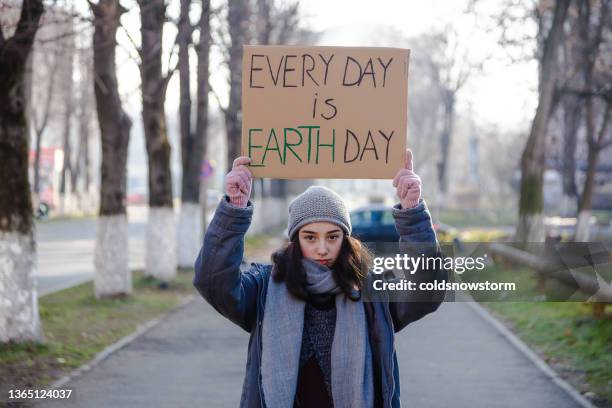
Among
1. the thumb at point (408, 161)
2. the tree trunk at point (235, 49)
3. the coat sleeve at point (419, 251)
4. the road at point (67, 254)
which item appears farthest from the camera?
the tree trunk at point (235, 49)

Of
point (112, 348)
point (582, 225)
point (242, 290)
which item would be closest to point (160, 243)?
point (112, 348)

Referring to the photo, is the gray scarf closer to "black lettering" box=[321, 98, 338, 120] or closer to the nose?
the nose

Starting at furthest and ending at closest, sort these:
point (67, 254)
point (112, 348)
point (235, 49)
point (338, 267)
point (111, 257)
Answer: point (67, 254)
point (235, 49)
point (111, 257)
point (112, 348)
point (338, 267)

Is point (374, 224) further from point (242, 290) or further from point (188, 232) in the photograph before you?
point (242, 290)

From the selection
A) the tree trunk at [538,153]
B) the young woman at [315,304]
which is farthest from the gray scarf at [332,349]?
the tree trunk at [538,153]

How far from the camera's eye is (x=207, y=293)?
12.1 feet

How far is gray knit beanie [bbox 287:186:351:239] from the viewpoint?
Answer: 371 cm

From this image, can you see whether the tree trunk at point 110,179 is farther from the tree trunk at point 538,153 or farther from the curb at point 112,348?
the tree trunk at point 538,153

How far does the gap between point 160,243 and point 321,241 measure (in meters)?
13.8

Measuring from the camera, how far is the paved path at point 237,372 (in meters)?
8.21

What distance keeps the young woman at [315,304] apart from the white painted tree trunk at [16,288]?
19.8ft

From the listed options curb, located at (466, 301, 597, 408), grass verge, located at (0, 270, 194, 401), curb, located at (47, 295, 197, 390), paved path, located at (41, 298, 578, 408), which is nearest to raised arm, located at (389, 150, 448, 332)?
paved path, located at (41, 298, 578, 408)

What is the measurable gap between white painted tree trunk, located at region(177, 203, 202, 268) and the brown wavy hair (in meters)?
16.8

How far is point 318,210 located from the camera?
3719 mm
